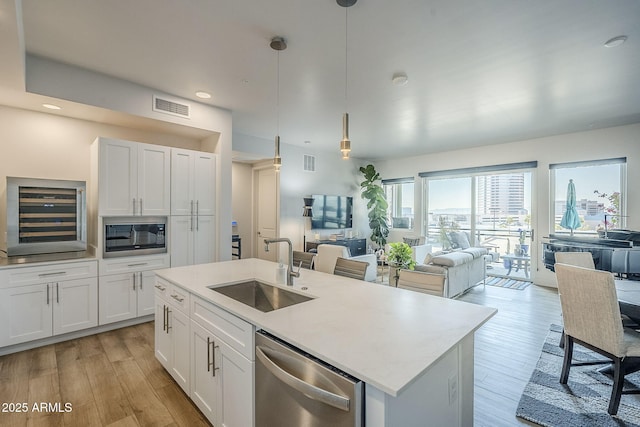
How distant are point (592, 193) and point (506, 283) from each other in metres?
2.19

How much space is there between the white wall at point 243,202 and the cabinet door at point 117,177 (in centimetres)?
313

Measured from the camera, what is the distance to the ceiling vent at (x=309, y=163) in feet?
21.9

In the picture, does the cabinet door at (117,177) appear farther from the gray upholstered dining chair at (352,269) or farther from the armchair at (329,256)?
the gray upholstered dining chair at (352,269)

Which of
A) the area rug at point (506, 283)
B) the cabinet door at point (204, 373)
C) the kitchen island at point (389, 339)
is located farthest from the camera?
the area rug at point (506, 283)

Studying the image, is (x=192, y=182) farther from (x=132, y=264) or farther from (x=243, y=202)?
(x=243, y=202)

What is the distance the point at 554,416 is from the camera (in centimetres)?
200

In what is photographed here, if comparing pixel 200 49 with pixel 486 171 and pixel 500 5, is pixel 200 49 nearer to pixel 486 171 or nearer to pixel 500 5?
pixel 500 5

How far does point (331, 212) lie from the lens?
6.99 metres

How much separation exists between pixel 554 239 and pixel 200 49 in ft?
18.6

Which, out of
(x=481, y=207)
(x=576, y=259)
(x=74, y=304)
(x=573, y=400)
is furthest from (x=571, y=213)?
(x=74, y=304)

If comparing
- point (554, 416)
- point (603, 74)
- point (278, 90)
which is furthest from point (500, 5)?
point (554, 416)

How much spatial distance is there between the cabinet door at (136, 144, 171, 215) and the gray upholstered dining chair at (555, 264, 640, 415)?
425cm

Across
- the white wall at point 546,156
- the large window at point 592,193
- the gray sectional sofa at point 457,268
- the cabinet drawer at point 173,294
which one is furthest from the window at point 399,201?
the cabinet drawer at point 173,294

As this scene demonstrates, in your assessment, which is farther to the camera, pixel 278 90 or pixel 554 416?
pixel 278 90
